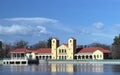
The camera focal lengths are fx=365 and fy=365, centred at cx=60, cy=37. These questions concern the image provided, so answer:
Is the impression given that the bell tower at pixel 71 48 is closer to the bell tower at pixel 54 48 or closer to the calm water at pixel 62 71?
the bell tower at pixel 54 48

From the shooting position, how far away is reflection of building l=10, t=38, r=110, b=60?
128m

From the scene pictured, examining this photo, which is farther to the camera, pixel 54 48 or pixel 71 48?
pixel 54 48

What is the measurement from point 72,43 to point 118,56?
1710 centimetres

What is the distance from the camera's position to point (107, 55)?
133 m

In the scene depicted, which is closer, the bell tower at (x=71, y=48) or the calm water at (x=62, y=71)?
the calm water at (x=62, y=71)

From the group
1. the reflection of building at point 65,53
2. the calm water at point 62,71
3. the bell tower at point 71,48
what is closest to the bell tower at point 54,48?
the reflection of building at point 65,53

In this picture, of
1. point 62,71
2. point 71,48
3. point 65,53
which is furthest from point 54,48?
point 62,71

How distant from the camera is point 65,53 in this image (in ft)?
436

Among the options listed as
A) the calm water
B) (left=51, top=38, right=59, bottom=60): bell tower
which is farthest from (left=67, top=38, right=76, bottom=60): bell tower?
the calm water

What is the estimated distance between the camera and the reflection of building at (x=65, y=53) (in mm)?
127875

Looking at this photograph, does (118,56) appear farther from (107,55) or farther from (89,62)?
(89,62)

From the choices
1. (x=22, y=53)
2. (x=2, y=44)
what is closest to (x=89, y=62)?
(x=22, y=53)

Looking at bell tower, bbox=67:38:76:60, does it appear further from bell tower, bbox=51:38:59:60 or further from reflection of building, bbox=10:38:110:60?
bell tower, bbox=51:38:59:60

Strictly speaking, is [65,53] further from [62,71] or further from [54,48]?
[62,71]
